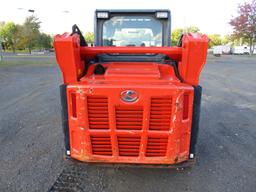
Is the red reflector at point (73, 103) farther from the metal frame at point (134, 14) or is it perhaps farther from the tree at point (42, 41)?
the tree at point (42, 41)

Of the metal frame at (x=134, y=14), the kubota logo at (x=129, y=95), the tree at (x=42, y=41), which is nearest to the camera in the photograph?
→ the kubota logo at (x=129, y=95)

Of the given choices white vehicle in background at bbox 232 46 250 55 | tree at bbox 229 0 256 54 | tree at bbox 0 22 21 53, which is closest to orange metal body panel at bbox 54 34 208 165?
tree at bbox 229 0 256 54

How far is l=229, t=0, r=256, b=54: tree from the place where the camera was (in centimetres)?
4494

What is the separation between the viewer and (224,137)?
4547mm

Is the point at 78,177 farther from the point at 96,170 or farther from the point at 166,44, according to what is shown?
the point at 166,44

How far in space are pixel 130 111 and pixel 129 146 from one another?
45 cm

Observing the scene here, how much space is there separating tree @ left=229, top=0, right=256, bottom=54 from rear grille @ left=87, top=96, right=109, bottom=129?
1994 inches

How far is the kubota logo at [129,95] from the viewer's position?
2.58 m

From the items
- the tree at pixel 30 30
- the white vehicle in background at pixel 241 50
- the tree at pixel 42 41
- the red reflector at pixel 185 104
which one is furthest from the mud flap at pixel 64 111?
the white vehicle in background at pixel 241 50

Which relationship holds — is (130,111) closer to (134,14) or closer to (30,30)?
(134,14)

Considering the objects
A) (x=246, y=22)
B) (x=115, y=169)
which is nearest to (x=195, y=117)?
(x=115, y=169)

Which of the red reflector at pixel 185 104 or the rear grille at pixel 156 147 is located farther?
the rear grille at pixel 156 147

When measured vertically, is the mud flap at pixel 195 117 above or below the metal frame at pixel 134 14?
below

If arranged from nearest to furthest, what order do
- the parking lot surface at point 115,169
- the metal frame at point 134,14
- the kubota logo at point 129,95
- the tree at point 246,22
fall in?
the kubota logo at point 129,95
the parking lot surface at point 115,169
the metal frame at point 134,14
the tree at point 246,22
